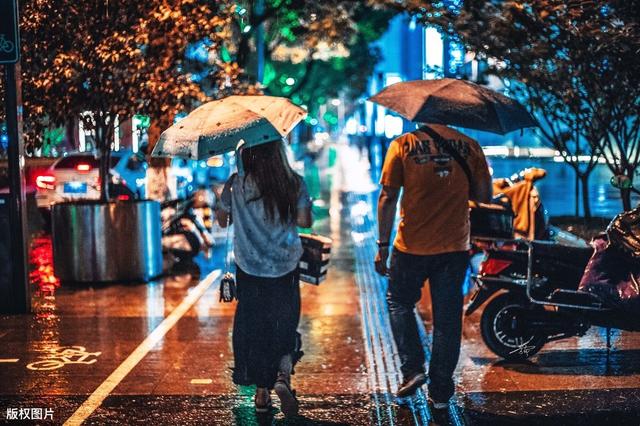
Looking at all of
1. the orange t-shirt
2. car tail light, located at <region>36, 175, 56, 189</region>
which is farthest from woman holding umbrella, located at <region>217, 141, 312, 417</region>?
car tail light, located at <region>36, 175, 56, 189</region>

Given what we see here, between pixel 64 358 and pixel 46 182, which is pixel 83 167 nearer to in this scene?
pixel 46 182

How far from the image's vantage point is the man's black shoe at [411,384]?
5961 mm

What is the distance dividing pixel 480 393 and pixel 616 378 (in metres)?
1.05

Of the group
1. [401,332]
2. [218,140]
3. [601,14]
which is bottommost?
[401,332]

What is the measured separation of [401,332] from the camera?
234 inches

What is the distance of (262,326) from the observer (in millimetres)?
5766

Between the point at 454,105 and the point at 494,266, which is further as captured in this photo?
the point at 494,266

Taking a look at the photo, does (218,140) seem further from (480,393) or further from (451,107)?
(480,393)

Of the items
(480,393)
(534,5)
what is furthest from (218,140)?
(534,5)

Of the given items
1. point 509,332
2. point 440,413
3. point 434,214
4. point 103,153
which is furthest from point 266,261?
point 103,153

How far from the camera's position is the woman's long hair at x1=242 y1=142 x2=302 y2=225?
5664 mm

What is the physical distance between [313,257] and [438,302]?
33.0 inches

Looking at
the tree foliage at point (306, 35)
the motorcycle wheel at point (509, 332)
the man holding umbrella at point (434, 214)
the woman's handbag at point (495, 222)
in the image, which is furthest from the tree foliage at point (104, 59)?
the man holding umbrella at point (434, 214)

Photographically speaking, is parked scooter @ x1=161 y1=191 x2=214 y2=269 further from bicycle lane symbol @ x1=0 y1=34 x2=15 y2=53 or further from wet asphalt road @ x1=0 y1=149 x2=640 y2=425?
bicycle lane symbol @ x1=0 y1=34 x2=15 y2=53
